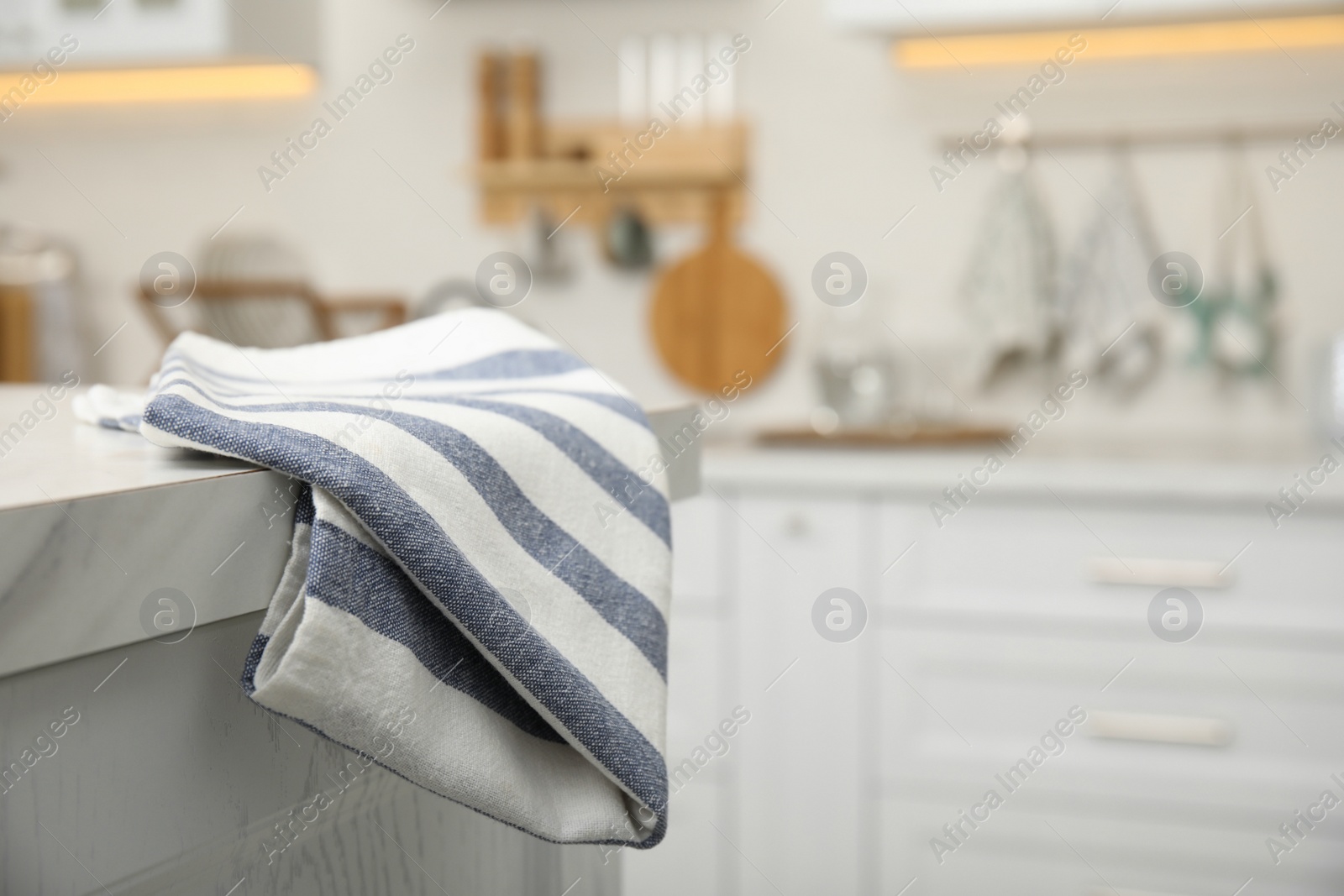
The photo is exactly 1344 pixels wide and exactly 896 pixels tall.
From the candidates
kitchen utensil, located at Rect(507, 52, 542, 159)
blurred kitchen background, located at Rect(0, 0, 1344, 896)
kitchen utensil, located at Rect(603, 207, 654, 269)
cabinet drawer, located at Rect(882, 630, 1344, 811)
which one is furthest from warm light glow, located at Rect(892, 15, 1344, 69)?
cabinet drawer, located at Rect(882, 630, 1344, 811)

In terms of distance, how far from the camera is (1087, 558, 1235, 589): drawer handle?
1375 millimetres

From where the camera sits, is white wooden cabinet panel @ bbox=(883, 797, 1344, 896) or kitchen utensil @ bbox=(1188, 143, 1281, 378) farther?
kitchen utensil @ bbox=(1188, 143, 1281, 378)

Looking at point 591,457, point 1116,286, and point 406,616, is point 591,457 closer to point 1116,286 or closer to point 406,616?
point 406,616

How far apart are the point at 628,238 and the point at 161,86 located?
2.93ft

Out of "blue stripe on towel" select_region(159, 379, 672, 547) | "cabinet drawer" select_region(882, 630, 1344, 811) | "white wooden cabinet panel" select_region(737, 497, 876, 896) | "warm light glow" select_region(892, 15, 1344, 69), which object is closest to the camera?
"blue stripe on towel" select_region(159, 379, 672, 547)

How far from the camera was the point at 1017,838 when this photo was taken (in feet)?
4.69

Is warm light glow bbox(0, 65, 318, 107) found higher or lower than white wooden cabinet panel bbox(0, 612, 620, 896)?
higher

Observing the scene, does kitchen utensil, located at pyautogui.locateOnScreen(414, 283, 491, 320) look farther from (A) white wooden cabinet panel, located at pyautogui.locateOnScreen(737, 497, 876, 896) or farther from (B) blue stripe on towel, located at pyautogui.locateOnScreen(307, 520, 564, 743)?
(B) blue stripe on towel, located at pyautogui.locateOnScreen(307, 520, 564, 743)

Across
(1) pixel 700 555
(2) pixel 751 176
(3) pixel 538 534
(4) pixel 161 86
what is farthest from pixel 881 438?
(4) pixel 161 86

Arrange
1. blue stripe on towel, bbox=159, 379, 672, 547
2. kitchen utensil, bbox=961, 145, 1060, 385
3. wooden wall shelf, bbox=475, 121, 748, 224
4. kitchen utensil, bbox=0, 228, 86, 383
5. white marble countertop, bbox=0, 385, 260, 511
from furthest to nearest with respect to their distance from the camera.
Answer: kitchen utensil, bbox=0, 228, 86, 383
wooden wall shelf, bbox=475, 121, 748, 224
kitchen utensil, bbox=961, 145, 1060, 385
blue stripe on towel, bbox=159, 379, 672, 547
white marble countertop, bbox=0, 385, 260, 511

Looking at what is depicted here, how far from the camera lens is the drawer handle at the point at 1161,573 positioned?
4.51 ft

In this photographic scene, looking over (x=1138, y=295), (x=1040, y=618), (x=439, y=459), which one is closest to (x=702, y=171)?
(x=1138, y=295)

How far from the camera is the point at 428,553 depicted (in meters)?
0.27

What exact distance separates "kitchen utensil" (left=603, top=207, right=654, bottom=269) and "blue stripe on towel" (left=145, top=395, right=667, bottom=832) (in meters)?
1.67
